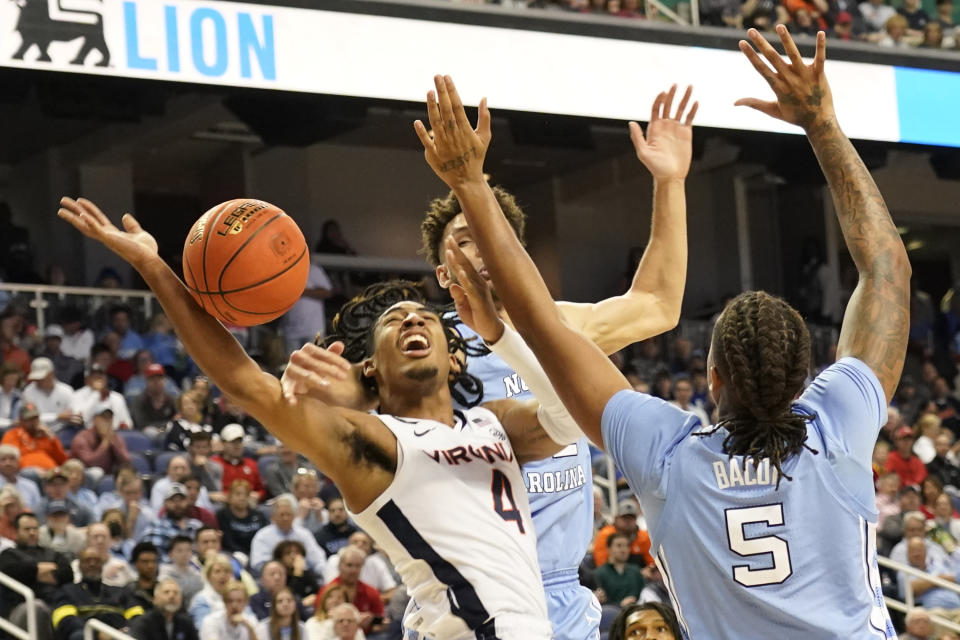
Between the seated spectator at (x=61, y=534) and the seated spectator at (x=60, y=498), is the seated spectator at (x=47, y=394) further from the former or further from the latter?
the seated spectator at (x=61, y=534)

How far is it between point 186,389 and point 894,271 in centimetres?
1087

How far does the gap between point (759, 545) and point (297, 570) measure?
7617 millimetres

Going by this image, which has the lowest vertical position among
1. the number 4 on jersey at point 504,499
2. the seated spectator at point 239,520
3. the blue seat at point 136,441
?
the seated spectator at point 239,520

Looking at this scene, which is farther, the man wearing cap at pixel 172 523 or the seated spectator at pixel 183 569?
the man wearing cap at pixel 172 523

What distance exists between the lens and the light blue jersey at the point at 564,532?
15.0ft

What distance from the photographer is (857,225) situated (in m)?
3.34

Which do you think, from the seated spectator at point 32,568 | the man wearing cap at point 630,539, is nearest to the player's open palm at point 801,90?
the seated spectator at point 32,568

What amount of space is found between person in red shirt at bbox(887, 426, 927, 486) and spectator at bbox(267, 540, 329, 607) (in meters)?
6.66

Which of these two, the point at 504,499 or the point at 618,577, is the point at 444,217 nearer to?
the point at 504,499

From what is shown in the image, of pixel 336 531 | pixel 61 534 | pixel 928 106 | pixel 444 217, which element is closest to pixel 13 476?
pixel 61 534

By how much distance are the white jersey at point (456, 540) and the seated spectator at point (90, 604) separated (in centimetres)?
568

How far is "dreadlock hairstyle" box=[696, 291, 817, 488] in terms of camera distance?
9.50ft

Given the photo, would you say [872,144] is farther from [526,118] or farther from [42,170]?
[42,170]

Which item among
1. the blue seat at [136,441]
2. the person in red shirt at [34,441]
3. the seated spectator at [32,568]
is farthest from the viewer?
the blue seat at [136,441]
